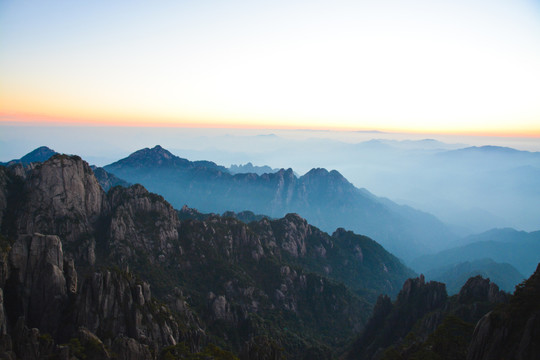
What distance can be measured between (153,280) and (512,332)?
250 feet

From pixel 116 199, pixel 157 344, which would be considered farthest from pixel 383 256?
pixel 157 344

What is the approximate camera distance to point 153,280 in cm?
8469

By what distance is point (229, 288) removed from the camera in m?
97.7

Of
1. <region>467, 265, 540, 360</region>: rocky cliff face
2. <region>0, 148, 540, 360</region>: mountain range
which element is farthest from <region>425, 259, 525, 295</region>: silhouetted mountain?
<region>467, 265, 540, 360</region>: rocky cliff face

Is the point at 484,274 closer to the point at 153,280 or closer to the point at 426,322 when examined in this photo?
the point at 426,322

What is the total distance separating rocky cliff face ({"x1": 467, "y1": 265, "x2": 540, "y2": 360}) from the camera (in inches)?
1193

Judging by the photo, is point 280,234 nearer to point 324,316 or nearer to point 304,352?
point 324,316

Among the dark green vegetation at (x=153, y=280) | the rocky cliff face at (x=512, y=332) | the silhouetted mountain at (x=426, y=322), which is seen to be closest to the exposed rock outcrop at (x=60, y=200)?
the dark green vegetation at (x=153, y=280)

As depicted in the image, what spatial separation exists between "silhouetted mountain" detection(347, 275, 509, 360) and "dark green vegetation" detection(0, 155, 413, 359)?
13.5 meters

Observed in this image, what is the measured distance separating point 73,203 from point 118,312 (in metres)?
47.9

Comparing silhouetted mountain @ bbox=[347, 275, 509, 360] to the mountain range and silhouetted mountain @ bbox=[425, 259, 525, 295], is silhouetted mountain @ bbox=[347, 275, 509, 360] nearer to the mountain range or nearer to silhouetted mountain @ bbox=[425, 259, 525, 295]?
the mountain range

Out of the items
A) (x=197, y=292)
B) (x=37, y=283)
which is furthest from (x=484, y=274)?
(x=37, y=283)

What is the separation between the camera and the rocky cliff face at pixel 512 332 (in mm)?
30297

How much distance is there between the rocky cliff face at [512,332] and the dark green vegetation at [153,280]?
3064cm
